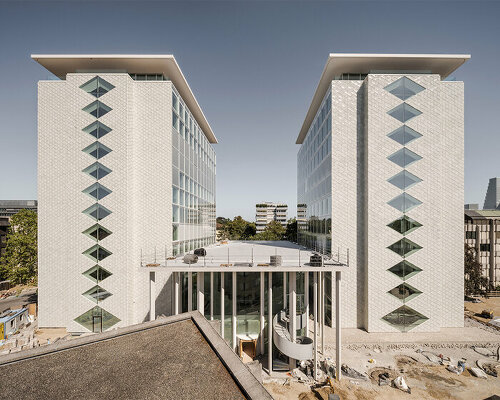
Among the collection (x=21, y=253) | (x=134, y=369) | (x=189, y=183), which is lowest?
(x=21, y=253)

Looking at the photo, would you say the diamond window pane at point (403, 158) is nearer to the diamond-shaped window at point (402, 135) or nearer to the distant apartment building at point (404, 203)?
the distant apartment building at point (404, 203)

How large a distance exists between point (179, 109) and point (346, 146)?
1728 cm

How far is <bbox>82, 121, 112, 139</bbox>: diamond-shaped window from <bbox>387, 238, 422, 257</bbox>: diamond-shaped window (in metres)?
27.9

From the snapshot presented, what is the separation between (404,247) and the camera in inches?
829

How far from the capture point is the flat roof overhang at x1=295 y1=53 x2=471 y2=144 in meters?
21.1

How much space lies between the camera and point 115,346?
829 cm

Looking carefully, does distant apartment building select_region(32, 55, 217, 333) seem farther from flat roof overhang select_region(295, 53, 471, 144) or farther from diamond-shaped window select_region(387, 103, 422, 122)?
diamond-shaped window select_region(387, 103, 422, 122)

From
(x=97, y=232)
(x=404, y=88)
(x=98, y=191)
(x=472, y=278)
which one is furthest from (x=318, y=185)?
(x=97, y=232)

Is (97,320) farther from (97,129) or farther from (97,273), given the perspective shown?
(97,129)

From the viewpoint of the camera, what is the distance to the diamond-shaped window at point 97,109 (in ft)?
66.4

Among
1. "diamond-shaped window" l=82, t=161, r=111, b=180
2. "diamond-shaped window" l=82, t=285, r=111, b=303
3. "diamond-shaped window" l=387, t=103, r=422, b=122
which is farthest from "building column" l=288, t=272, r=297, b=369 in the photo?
"diamond-shaped window" l=82, t=161, r=111, b=180

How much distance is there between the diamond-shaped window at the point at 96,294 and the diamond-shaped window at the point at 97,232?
4.31m

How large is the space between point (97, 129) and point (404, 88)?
93.8 ft

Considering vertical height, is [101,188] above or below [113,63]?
below
